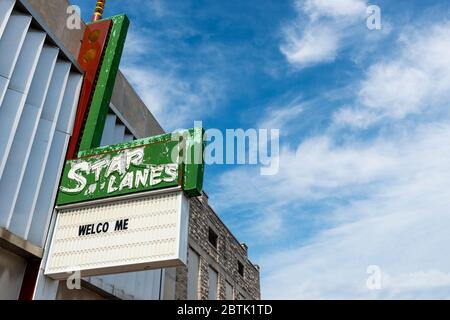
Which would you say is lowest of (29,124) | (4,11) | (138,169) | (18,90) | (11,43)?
(138,169)

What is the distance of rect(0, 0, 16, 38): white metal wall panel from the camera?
8453 mm

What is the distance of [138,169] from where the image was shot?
27.4 ft

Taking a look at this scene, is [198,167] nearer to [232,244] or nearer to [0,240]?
[0,240]

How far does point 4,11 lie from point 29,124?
2.21 metres

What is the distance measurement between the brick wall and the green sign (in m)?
7.32

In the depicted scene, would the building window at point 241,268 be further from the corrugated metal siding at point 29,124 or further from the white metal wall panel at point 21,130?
the white metal wall panel at point 21,130

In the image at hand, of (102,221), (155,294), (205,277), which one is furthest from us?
(205,277)

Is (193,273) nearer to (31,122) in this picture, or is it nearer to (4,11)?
(31,122)

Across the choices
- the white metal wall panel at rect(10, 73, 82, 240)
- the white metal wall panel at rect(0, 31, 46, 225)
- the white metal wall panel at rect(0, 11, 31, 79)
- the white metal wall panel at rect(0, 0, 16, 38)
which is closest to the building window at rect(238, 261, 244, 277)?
the white metal wall panel at rect(10, 73, 82, 240)

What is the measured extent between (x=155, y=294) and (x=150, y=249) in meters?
6.04

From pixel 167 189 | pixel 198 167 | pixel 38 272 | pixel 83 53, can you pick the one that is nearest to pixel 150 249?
pixel 167 189

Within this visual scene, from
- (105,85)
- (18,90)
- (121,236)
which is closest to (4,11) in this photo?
(18,90)

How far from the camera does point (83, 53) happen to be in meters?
11.1
